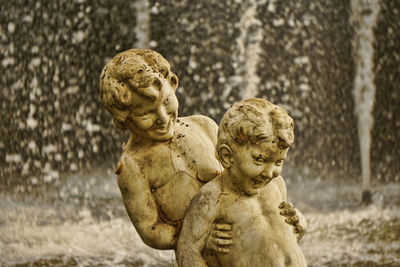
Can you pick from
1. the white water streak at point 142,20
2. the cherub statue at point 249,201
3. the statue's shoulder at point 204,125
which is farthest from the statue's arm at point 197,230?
the white water streak at point 142,20

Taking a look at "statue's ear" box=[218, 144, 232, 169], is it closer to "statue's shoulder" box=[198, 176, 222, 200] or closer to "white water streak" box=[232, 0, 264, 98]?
"statue's shoulder" box=[198, 176, 222, 200]

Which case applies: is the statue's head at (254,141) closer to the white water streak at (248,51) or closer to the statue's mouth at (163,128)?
the statue's mouth at (163,128)

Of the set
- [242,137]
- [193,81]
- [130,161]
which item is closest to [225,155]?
[242,137]

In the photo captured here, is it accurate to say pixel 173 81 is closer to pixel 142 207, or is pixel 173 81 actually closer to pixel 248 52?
pixel 142 207

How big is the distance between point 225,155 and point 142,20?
2763mm

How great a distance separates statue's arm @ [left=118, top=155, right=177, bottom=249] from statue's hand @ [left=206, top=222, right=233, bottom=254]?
149 millimetres

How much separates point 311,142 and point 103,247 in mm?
1503

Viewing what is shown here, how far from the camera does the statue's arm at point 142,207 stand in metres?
1.98

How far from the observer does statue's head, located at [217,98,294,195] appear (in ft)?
5.85

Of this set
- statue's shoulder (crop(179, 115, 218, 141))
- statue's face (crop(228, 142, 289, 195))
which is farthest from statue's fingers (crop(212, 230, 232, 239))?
statue's shoulder (crop(179, 115, 218, 141))

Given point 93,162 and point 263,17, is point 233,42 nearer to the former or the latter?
point 263,17

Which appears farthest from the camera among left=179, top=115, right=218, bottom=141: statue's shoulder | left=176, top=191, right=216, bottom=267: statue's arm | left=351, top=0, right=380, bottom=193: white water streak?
left=351, top=0, right=380, bottom=193: white water streak

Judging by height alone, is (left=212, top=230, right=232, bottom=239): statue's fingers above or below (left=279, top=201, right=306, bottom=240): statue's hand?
below

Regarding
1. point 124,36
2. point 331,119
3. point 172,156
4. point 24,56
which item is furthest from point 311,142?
point 172,156
